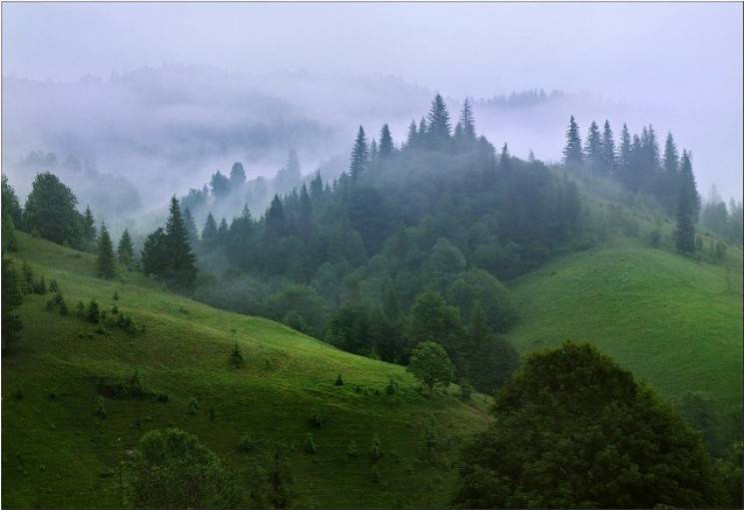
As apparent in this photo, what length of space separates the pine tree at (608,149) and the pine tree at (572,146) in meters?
1.26

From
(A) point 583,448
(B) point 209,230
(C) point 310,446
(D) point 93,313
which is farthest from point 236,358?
(B) point 209,230

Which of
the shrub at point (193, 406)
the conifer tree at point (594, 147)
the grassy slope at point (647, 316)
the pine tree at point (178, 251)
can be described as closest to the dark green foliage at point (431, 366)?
the grassy slope at point (647, 316)

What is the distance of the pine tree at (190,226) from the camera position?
25891mm

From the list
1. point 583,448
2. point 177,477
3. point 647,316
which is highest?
point 647,316

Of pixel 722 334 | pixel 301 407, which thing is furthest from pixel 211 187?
pixel 722 334

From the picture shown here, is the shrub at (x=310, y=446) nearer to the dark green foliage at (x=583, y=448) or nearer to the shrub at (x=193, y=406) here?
the shrub at (x=193, y=406)

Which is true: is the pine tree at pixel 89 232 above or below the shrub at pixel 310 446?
above

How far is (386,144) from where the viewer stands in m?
28.8

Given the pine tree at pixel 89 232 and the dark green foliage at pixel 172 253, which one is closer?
the pine tree at pixel 89 232

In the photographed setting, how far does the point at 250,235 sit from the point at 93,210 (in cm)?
1357

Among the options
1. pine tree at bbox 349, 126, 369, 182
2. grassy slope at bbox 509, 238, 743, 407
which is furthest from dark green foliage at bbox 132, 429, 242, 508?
pine tree at bbox 349, 126, 369, 182

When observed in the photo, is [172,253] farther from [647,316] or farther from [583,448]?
[647,316]

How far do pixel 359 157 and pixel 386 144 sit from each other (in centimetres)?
175

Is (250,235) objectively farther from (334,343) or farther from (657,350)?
(657,350)
